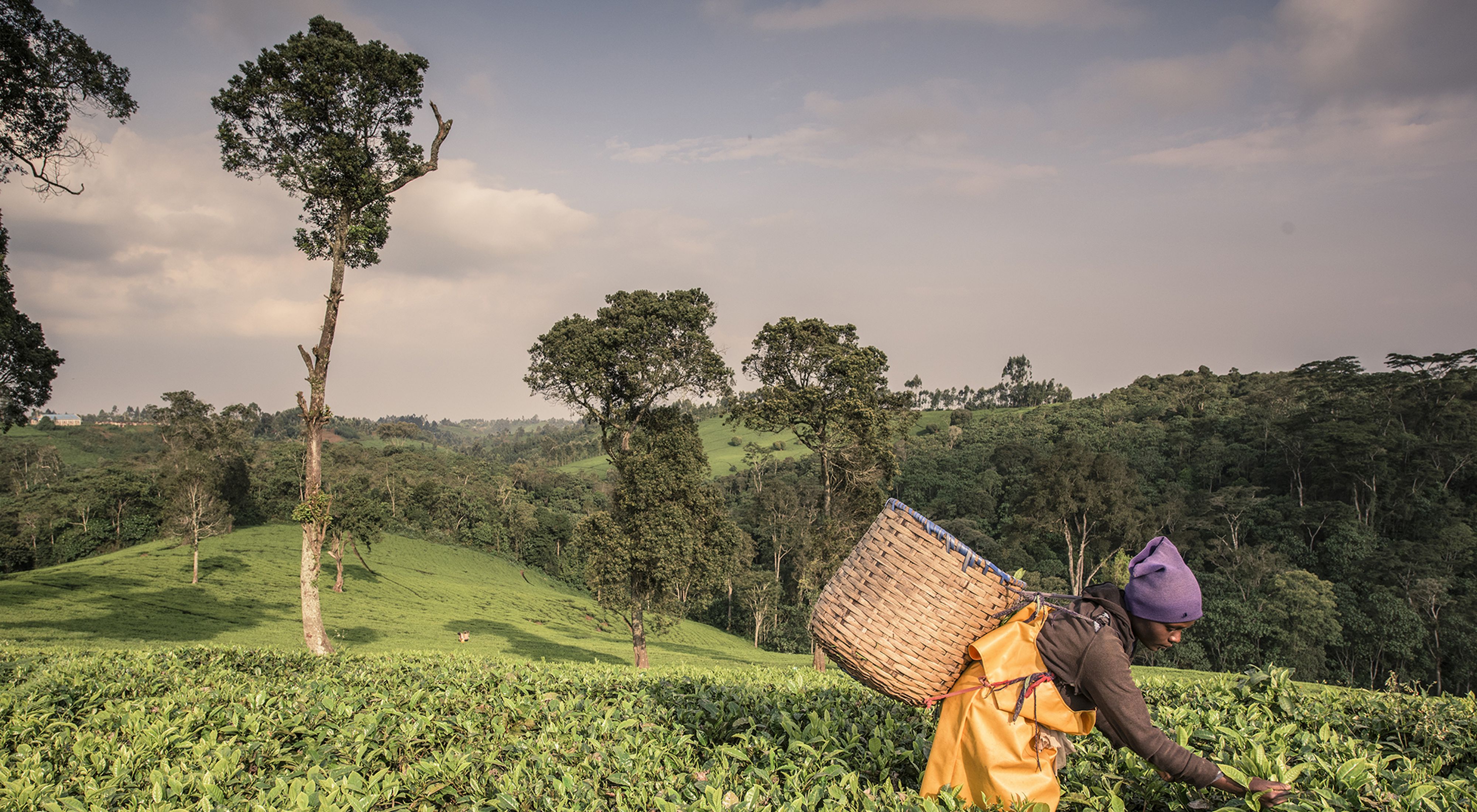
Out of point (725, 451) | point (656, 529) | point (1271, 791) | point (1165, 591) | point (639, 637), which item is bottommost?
point (639, 637)

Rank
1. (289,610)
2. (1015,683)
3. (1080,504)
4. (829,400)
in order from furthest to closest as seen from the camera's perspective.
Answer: (1080,504) → (289,610) → (829,400) → (1015,683)

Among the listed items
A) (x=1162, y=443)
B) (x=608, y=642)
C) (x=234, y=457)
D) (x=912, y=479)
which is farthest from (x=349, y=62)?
(x=1162, y=443)

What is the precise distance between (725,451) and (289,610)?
295 feet

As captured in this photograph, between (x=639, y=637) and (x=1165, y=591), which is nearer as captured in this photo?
(x=1165, y=591)

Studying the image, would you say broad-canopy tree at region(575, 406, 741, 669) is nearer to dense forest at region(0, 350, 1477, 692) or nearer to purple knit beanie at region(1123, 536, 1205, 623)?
dense forest at region(0, 350, 1477, 692)

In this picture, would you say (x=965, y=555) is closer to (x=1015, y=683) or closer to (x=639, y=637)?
(x=1015, y=683)

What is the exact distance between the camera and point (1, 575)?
34156mm

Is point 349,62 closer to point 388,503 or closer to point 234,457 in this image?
point 234,457

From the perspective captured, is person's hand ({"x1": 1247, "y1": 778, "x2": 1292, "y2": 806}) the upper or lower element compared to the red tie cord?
lower

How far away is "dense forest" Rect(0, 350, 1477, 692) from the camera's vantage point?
3688cm

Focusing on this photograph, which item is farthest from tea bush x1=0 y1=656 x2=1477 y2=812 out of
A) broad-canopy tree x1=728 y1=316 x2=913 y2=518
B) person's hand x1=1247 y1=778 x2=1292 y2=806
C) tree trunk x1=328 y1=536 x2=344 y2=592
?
tree trunk x1=328 y1=536 x2=344 y2=592

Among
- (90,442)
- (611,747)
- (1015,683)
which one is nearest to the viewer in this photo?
(1015,683)

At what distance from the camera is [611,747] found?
13.1 ft

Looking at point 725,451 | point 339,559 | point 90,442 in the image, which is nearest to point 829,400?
point 339,559
